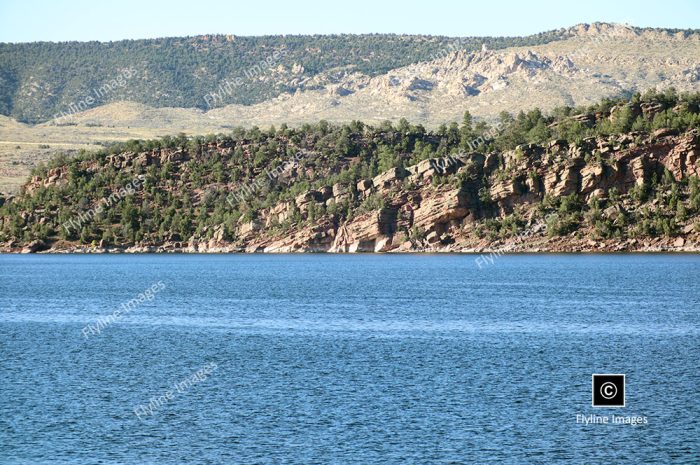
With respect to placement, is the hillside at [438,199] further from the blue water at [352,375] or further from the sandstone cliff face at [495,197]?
the blue water at [352,375]

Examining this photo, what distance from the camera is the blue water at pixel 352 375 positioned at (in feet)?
111

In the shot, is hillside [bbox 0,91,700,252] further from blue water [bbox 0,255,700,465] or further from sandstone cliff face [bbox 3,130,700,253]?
blue water [bbox 0,255,700,465]

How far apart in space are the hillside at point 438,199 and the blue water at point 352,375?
211 ft

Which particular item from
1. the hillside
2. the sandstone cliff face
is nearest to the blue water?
the hillside

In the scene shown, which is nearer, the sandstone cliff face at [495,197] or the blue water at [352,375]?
the blue water at [352,375]

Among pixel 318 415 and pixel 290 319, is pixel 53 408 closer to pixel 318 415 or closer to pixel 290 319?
pixel 318 415

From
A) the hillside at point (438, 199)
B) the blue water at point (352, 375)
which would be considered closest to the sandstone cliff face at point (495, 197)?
the hillside at point (438, 199)

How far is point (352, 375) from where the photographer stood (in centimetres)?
4531

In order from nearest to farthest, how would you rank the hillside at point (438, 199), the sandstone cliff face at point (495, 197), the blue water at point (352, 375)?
the blue water at point (352, 375) < the hillside at point (438, 199) < the sandstone cliff face at point (495, 197)

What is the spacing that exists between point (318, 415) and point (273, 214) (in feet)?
462

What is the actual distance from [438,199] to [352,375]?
116 meters

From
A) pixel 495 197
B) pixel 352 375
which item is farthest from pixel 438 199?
pixel 352 375

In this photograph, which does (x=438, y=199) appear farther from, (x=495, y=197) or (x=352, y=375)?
(x=352, y=375)

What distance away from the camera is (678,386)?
4184cm
